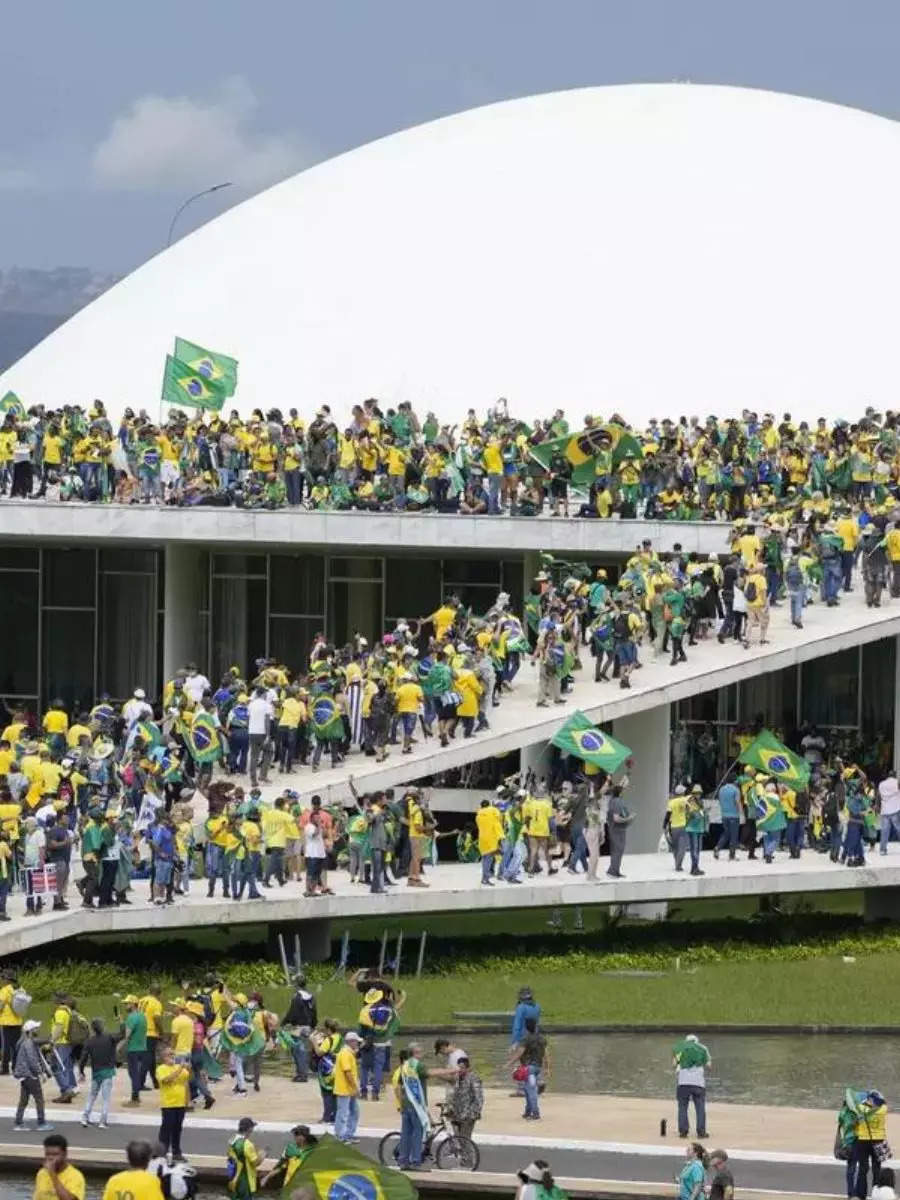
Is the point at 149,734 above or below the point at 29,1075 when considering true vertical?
above

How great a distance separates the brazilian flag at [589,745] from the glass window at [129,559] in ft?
46.3

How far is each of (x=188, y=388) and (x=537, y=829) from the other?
42.8 ft

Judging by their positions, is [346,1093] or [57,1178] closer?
[57,1178]

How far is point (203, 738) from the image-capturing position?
3400 centimetres

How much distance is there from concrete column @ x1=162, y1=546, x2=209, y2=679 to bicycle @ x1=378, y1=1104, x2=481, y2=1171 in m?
21.5

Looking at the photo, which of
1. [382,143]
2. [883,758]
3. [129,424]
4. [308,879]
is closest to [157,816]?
[308,879]

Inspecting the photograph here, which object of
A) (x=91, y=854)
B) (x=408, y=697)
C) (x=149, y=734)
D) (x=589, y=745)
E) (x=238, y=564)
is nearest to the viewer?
(x=91, y=854)

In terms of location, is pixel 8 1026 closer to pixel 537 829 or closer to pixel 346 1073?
pixel 346 1073

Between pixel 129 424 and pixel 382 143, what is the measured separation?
18.8 m

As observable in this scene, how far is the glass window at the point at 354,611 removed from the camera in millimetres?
46125

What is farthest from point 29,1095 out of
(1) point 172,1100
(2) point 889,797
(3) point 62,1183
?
(2) point 889,797

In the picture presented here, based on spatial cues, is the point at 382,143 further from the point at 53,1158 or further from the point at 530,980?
the point at 53,1158

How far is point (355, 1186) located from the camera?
17609 millimetres

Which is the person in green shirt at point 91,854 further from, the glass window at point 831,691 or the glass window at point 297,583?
the glass window at point 297,583
